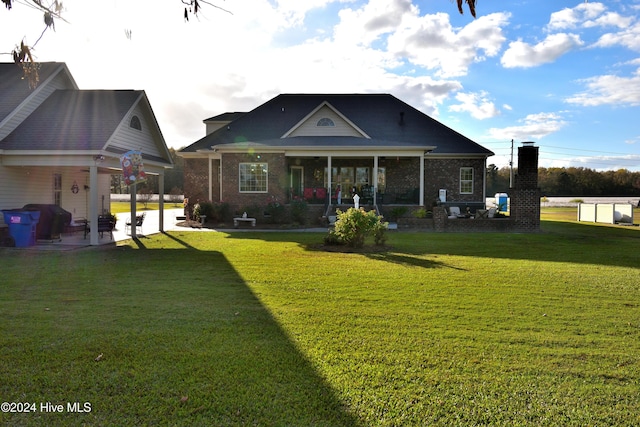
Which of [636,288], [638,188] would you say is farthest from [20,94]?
[638,188]

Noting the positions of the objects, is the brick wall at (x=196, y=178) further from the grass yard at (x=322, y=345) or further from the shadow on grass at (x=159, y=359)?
the shadow on grass at (x=159, y=359)

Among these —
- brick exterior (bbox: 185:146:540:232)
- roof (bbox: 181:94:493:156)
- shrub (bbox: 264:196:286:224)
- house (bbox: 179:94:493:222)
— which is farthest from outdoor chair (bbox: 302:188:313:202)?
roof (bbox: 181:94:493:156)

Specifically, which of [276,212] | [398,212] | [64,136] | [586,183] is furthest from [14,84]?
[586,183]

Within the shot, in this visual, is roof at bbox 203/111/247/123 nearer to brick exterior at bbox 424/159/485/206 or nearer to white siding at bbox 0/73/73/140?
white siding at bbox 0/73/73/140

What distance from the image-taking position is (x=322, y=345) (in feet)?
14.5

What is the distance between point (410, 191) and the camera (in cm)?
2214

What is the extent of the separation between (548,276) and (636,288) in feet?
4.69

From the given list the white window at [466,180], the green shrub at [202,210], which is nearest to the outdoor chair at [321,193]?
the green shrub at [202,210]

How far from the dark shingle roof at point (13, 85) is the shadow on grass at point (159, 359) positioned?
32.7 feet

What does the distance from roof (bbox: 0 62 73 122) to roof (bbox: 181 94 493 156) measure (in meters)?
8.69

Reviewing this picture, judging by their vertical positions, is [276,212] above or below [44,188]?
below

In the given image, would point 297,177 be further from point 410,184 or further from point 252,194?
point 410,184

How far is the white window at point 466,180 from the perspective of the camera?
24.2 m

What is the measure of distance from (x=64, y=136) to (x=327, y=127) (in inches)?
517
